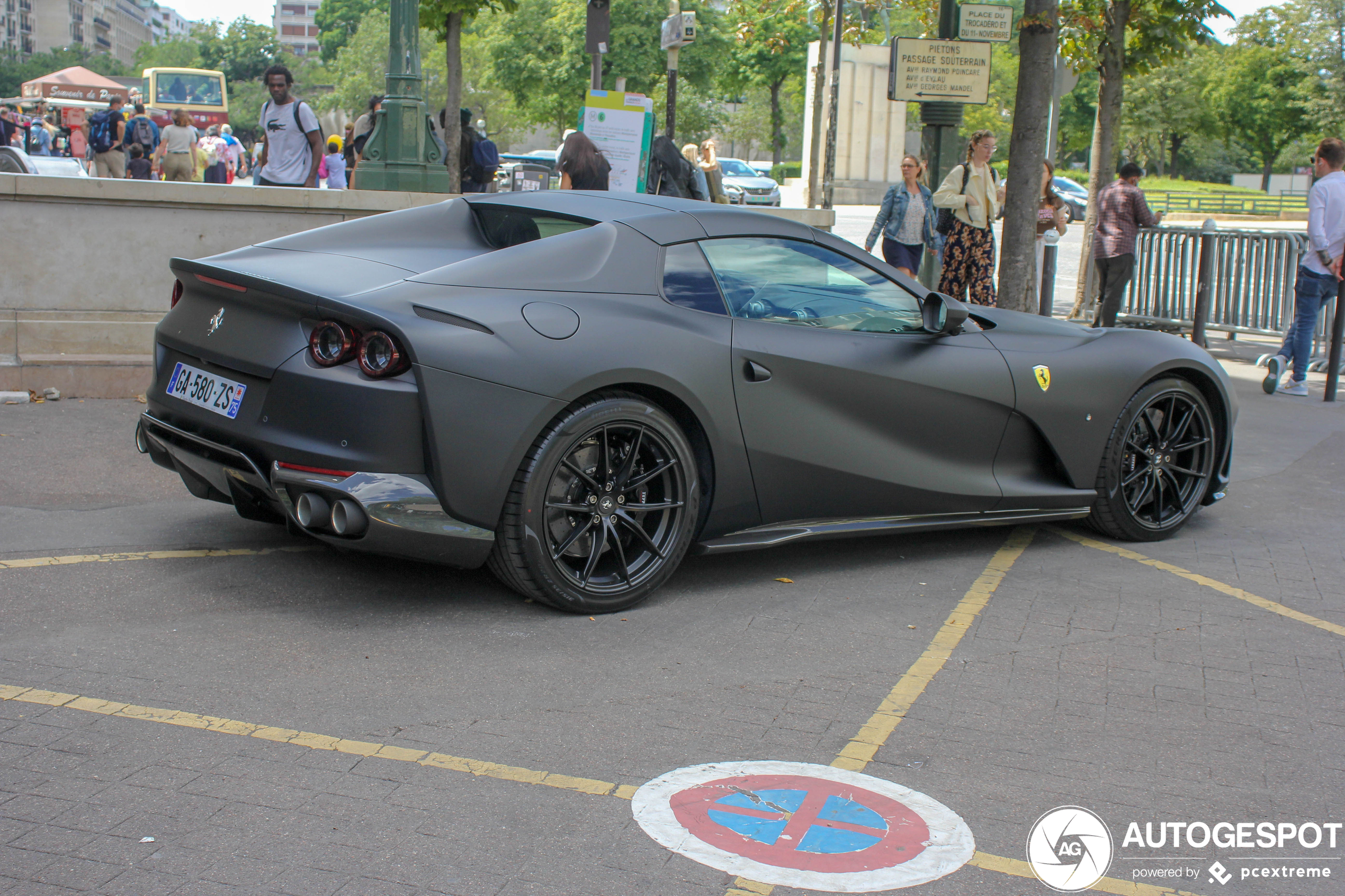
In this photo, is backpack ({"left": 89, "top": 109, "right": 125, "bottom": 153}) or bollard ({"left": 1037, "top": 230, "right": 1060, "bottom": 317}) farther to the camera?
backpack ({"left": 89, "top": 109, "right": 125, "bottom": 153})

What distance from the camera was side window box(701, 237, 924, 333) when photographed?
16.3ft

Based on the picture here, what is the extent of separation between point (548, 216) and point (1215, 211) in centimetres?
4988

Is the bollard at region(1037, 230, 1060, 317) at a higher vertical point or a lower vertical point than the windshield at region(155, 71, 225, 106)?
lower

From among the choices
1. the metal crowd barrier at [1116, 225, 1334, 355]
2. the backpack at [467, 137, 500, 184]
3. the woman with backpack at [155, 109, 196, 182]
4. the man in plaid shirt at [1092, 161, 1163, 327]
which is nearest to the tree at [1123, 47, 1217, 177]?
A: the woman with backpack at [155, 109, 196, 182]

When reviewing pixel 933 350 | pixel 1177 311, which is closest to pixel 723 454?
pixel 933 350

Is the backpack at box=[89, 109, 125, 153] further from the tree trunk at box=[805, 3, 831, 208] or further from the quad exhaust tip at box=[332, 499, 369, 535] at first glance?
the tree trunk at box=[805, 3, 831, 208]

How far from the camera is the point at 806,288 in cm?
516

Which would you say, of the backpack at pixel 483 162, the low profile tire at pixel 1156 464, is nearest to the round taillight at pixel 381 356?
the low profile tire at pixel 1156 464

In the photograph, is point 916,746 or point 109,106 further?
point 109,106

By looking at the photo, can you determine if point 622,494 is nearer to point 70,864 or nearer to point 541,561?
point 541,561

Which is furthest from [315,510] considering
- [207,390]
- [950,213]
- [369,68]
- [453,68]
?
[369,68]

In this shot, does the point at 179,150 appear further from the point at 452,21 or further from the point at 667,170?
the point at 667,170

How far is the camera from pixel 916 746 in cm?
358

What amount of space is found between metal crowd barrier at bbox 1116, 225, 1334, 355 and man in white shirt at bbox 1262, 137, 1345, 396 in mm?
1353
